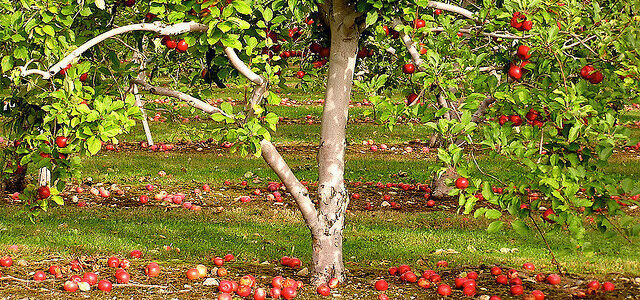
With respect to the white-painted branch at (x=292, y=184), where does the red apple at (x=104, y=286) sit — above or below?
below

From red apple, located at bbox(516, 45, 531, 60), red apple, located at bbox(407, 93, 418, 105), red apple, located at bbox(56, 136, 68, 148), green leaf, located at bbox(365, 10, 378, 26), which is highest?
green leaf, located at bbox(365, 10, 378, 26)

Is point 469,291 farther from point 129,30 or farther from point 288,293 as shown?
point 129,30

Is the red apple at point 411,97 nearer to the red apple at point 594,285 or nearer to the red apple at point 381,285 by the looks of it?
the red apple at point 381,285

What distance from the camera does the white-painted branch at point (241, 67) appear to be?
452 cm

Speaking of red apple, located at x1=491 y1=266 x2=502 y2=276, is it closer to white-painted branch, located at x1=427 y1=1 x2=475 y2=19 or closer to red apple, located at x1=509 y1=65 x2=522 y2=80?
red apple, located at x1=509 y1=65 x2=522 y2=80

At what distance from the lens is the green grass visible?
663 centimetres

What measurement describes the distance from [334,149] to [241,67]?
108 cm

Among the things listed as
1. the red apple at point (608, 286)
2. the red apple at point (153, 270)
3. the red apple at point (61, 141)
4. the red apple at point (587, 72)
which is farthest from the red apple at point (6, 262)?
the red apple at point (608, 286)

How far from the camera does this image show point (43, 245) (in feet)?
21.7

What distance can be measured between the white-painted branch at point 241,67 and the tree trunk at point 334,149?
693mm

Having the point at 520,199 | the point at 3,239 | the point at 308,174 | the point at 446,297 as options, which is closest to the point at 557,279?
the point at 446,297

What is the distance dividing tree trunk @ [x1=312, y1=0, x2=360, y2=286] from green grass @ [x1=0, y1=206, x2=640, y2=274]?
125 centimetres

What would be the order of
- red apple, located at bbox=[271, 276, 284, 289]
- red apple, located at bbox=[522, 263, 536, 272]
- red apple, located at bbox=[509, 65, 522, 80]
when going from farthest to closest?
red apple, located at bbox=[522, 263, 536, 272], red apple, located at bbox=[271, 276, 284, 289], red apple, located at bbox=[509, 65, 522, 80]

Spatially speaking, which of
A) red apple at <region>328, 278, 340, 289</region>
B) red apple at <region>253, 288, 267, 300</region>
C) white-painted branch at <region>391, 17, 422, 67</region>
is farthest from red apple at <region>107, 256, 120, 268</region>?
white-painted branch at <region>391, 17, 422, 67</region>
